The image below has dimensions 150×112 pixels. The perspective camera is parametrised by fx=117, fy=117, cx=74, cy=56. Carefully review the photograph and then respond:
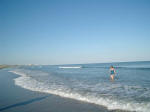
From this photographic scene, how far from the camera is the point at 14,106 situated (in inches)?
244

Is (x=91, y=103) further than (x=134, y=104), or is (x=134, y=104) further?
(x=91, y=103)

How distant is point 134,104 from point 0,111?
6.73 meters

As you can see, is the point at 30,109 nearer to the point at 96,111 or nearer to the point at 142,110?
the point at 96,111

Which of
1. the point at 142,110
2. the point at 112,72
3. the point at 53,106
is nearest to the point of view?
the point at 142,110

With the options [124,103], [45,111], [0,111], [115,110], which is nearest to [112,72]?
[124,103]

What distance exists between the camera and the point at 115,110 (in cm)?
558

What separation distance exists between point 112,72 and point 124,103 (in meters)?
10.1

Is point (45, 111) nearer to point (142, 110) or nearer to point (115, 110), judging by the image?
point (115, 110)

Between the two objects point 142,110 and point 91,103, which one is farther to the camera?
point 91,103

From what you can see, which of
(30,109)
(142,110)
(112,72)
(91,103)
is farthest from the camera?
(112,72)

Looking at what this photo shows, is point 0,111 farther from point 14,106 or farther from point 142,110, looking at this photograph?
point 142,110

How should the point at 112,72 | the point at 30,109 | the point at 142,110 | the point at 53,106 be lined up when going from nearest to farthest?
the point at 142,110, the point at 30,109, the point at 53,106, the point at 112,72

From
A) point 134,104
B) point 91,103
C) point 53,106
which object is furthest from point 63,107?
point 134,104

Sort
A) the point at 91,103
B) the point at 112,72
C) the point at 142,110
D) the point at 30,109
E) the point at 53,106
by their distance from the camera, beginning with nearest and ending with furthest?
the point at 142,110, the point at 30,109, the point at 53,106, the point at 91,103, the point at 112,72
